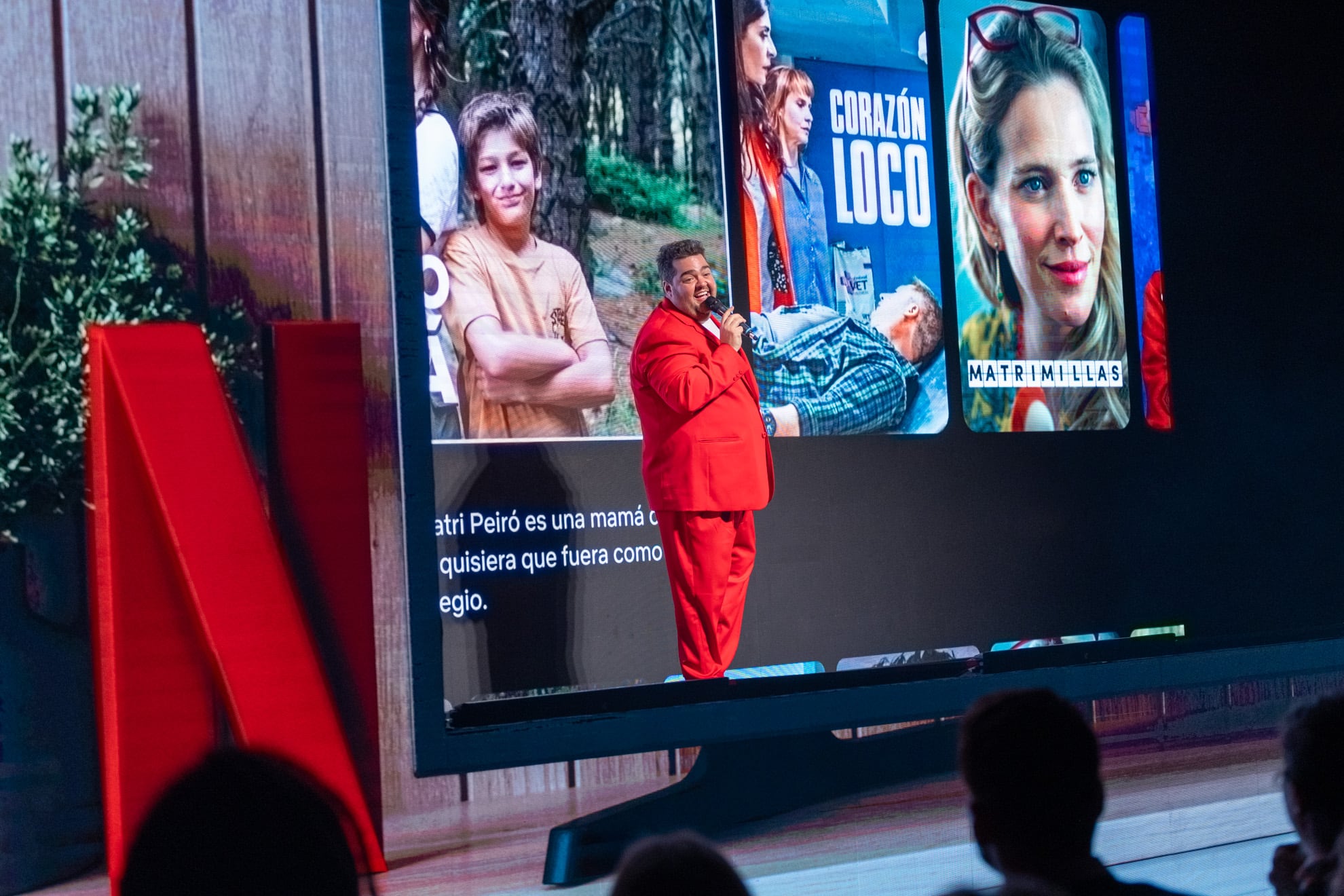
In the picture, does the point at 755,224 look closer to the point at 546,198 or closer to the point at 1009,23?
the point at 546,198

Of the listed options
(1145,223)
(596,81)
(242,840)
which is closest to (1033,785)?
(242,840)

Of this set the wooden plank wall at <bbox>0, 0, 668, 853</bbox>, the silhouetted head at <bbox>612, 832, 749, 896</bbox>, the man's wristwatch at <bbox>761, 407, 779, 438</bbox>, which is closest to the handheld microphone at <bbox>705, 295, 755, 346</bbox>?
the man's wristwatch at <bbox>761, 407, 779, 438</bbox>

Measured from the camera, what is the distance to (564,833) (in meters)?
1.35

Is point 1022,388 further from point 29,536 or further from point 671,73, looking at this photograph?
point 29,536

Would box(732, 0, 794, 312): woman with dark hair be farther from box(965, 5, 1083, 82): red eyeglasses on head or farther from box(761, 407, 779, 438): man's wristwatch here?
box(965, 5, 1083, 82): red eyeglasses on head

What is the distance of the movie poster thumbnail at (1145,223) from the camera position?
5.86 ft

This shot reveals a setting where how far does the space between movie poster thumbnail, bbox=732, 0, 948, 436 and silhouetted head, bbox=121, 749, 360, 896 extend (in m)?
0.95

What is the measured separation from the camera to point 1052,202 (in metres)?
1.73

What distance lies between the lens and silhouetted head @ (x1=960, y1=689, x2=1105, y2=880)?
2.86 ft

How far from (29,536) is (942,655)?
39.0 inches

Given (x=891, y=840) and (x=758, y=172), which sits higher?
(x=758, y=172)

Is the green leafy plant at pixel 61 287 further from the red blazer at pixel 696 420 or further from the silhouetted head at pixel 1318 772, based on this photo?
the silhouetted head at pixel 1318 772

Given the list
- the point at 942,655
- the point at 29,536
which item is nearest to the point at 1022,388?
the point at 942,655

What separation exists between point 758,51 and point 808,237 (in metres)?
0.20
